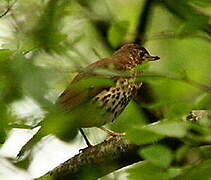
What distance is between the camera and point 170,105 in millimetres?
2754

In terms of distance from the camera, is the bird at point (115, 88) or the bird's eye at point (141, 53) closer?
the bird at point (115, 88)

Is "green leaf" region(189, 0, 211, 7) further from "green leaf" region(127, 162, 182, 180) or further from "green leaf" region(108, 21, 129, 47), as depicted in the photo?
"green leaf" region(108, 21, 129, 47)

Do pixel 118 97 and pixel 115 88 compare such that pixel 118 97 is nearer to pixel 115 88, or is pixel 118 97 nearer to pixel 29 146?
pixel 115 88

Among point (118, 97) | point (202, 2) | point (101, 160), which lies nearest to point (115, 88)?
point (118, 97)

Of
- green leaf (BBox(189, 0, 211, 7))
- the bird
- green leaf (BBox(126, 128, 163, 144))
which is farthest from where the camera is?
the bird

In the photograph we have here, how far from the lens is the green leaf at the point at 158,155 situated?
2.35 meters

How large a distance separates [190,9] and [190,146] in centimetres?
60

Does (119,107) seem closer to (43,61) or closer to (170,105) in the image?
(170,105)

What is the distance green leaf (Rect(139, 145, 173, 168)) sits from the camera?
2.35 meters


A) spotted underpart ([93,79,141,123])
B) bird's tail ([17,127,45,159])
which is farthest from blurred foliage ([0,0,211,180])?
spotted underpart ([93,79,141,123])

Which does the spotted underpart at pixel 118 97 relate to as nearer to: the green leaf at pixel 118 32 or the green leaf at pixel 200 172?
the green leaf at pixel 118 32

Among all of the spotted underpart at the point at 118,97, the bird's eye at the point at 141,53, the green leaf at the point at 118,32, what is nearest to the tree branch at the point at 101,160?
the green leaf at the point at 118,32

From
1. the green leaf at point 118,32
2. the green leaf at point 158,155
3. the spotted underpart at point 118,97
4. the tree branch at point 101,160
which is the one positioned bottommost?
the spotted underpart at point 118,97

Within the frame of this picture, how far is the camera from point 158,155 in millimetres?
2395
